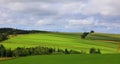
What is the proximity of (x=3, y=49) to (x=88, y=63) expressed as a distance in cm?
5754

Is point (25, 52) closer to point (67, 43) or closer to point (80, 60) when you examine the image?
point (67, 43)

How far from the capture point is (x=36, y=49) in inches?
3834

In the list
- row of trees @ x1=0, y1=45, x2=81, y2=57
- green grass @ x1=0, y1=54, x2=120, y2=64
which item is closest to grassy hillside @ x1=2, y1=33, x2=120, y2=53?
row of trees @ x1=0, y1=45, x2=81, y2=57

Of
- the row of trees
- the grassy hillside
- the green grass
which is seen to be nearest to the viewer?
the green grass

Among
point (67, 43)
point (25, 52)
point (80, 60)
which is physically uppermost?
point (67, 43)

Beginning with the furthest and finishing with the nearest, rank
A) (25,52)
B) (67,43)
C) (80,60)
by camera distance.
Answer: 1. (67,43)
2. (25,52)
3. (80,60)

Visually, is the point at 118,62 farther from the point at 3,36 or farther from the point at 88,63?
the point at 3,36

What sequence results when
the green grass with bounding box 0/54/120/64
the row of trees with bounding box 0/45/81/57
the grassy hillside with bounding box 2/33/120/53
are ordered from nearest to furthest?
1. the green grass with bounding box 0/54/120/64
2. the row of trees with bounding box 0/45/81/57
3. the grassy hillside with bounding box 2/33/120/53

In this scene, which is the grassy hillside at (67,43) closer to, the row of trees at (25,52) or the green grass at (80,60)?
the row of trees at (25,52)

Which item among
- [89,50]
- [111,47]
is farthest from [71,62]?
[111,47]

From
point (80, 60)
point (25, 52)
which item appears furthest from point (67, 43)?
point (80, 60)

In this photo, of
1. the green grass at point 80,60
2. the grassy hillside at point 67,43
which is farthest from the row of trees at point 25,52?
the green grass at point 80,60

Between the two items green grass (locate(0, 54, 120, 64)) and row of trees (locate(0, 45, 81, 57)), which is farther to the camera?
row of trees (locate(0, 45, 81, 57))

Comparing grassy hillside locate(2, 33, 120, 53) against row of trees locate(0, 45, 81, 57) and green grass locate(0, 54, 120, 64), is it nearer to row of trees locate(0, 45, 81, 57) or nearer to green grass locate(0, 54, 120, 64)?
row of trees locate(0, 45, 81, 57)
